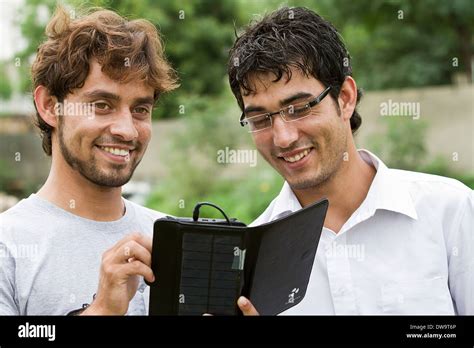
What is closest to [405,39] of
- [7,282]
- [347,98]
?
[347,98]

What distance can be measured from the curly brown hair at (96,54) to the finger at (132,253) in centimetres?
60

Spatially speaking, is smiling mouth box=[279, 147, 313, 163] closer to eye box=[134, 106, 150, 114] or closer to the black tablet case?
the black tablet case

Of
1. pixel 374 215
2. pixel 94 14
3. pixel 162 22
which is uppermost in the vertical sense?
pixel 162 22

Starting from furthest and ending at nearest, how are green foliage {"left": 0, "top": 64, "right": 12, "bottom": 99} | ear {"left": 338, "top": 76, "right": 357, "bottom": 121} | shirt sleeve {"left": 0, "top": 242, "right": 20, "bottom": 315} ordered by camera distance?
green foliage {"left": 0, "top": 64, "right": 12, "bottom": 99} → ear {"left": 338, "top": 76, "right": 357, "bottom": 121} → shirt sleeve {"left": 0, "top": 242, "right": 20, "bottom": 315}

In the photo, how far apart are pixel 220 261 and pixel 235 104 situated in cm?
752

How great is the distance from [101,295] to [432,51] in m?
8.93

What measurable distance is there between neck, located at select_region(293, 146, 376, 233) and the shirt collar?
0.04 m

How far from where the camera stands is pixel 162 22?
10.6 m

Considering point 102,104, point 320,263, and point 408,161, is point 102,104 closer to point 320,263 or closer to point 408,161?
point 320,263

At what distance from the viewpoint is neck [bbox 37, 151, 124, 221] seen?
2143 millimetres

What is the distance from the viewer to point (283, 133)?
6.98 feet

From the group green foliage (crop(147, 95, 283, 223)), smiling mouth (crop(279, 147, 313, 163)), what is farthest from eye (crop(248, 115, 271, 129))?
green foliage (crop(147, 95, 283, 223))

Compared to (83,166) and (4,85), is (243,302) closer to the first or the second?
(83,166)
